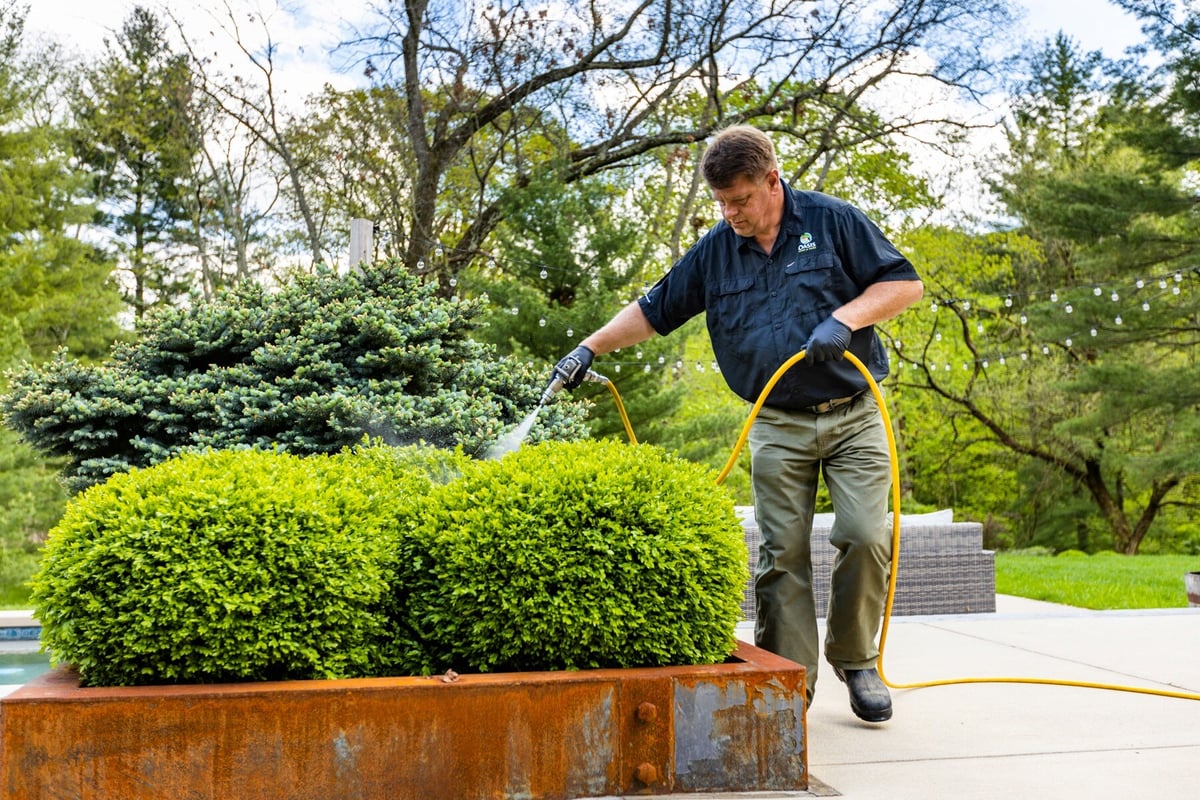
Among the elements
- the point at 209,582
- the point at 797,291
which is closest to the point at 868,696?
the point at 797,291

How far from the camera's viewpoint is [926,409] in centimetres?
2086

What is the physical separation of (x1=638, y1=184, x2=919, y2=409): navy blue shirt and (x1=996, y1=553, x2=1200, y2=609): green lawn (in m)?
4.21

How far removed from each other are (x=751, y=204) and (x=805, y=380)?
1.55ft

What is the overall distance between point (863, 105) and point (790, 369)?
1214 centimetres

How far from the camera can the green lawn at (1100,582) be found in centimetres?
639

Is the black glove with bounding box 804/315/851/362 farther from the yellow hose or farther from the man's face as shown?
the man's face

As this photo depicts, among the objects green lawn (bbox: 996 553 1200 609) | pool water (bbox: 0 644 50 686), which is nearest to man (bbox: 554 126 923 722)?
pool water (bbox: 0 644 50 686)

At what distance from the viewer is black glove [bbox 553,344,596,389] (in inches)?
113

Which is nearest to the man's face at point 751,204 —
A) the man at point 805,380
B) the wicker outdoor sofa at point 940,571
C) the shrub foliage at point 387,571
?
the man at point 805,380

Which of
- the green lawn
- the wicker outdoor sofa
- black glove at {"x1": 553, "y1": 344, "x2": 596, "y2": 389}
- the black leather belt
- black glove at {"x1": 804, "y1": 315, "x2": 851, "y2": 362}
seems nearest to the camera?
black glove at {"x1": 804, "y1": 315, "x2": 851, "y2": 362}

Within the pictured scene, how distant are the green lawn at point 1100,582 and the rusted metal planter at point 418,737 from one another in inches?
186

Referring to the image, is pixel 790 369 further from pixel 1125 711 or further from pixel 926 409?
pixel 926 409

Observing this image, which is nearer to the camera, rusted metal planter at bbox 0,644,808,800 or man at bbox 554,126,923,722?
rusted metal planter at bbox 0,644,808,800

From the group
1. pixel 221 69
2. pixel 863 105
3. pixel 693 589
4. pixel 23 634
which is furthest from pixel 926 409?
pixel 693 589
